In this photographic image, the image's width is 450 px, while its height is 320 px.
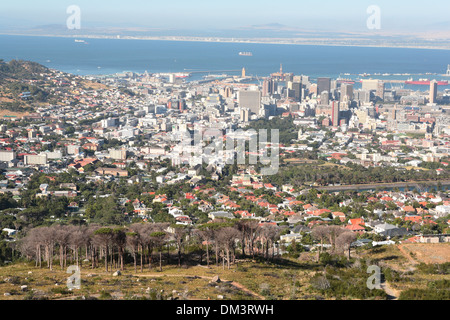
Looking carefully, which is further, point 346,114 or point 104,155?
point 346,114

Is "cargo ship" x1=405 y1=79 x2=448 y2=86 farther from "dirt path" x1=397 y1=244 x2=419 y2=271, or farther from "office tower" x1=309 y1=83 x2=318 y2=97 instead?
"dirt path" x1=397 y1=244 x2=419 y2=271

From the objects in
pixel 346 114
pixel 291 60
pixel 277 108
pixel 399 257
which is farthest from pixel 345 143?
pixel 291 60

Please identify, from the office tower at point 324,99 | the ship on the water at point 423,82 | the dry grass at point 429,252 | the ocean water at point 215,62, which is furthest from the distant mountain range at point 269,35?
the dry grass at point 429,252

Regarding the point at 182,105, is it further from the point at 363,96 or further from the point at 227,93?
the point at 363,96

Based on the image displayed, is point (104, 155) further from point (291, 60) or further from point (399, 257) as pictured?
point (291, 60)

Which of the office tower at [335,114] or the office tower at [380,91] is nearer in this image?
the office tower at [335,114]

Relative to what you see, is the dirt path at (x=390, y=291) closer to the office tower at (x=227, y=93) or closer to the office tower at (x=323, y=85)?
the office tower at (x=227, y=93)

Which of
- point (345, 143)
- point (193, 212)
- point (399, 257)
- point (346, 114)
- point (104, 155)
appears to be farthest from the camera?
point (346, 114)

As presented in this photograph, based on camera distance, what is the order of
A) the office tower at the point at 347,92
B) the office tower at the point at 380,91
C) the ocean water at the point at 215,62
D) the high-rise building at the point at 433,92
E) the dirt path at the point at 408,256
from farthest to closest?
the ocean water at the point at 215,62, the office tower at the point at 380,91, the office tower at the point at 347,92, the high-rise building at the point at 433,92, the dirt path at the point at 408,256
